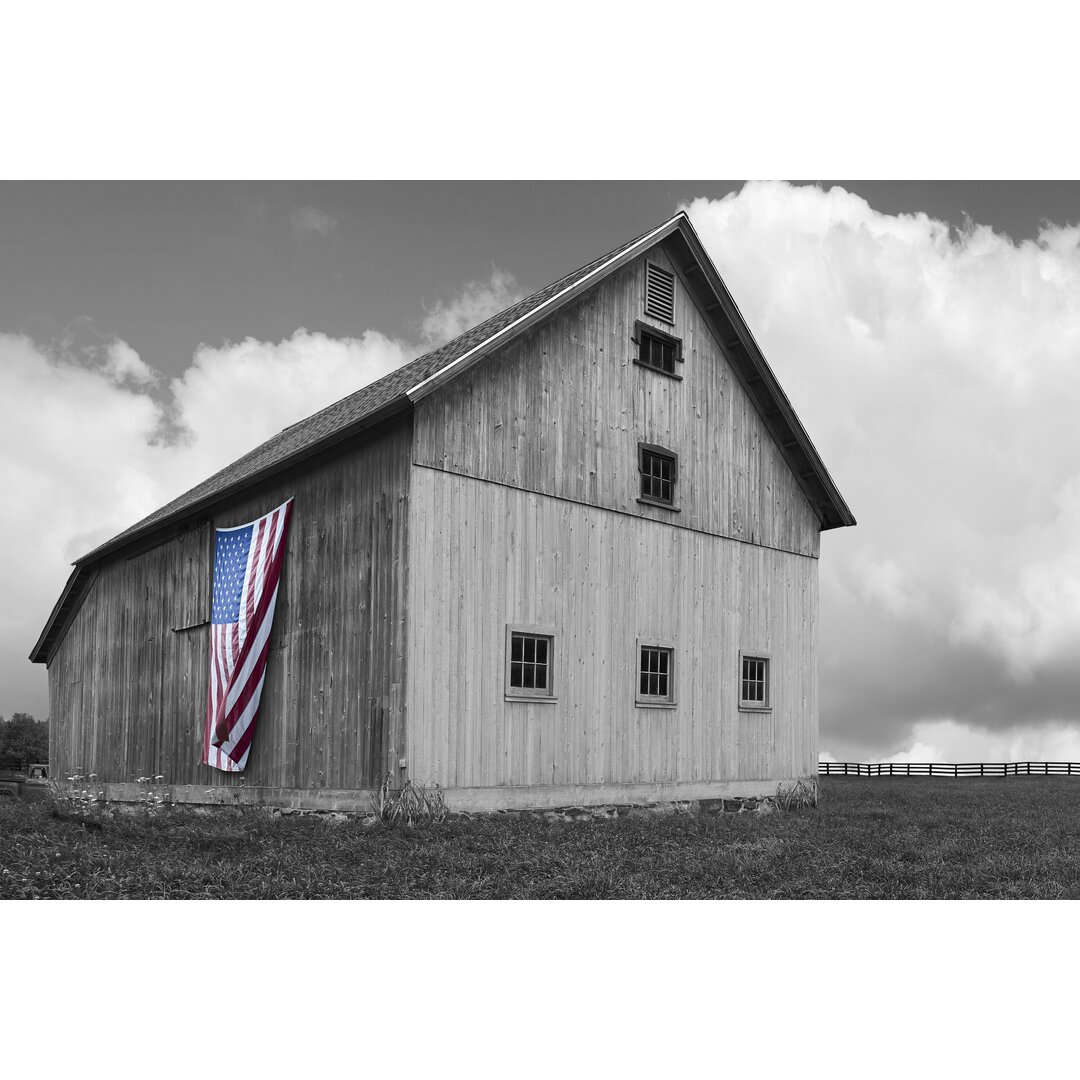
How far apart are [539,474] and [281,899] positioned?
30.2 feet

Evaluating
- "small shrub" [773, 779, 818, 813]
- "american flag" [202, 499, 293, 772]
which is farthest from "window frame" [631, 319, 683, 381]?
"small shrub" [773, 779, 818, 813]

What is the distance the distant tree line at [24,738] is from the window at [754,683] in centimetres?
7026

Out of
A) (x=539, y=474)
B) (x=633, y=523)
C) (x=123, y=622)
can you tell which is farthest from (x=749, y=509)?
(x=123, y=622)

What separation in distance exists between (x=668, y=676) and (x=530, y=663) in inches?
136

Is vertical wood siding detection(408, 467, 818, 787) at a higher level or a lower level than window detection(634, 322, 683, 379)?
lower

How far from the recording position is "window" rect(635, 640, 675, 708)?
771 inches

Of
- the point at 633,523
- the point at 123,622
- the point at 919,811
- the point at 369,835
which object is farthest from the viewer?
the point at 123,622

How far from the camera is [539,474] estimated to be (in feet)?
60.0

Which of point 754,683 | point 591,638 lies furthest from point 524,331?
point 754,683

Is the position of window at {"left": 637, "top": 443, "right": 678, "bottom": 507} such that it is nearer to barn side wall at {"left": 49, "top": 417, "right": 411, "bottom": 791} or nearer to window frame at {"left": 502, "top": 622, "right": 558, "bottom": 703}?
window frame at {"left": 502, "top": 622, "right": 558, "bottom": 703}

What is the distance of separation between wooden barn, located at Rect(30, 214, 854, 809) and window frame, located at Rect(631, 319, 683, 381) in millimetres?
51

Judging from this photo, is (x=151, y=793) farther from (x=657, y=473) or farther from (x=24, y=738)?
(x=24, y=738)

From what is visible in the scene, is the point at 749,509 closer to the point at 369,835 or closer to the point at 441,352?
the point at 441,352

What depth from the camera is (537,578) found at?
59.3 feet
